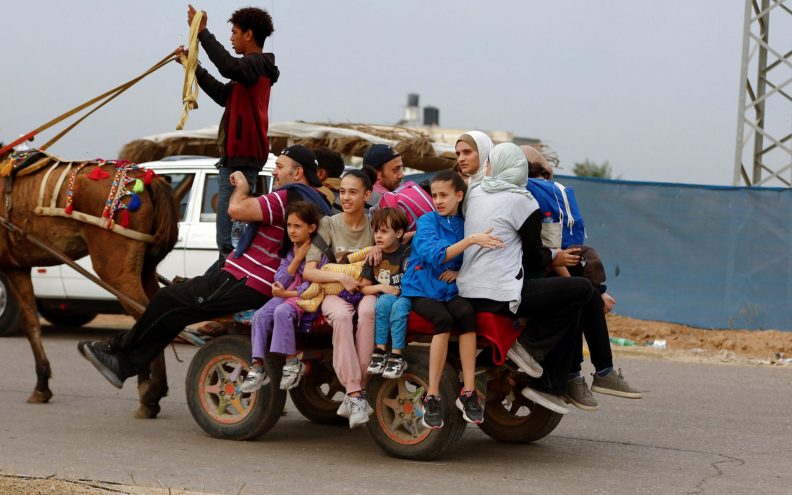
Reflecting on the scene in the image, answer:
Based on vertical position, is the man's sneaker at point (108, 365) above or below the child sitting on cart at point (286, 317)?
below

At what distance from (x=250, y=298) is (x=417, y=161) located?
33.1ft

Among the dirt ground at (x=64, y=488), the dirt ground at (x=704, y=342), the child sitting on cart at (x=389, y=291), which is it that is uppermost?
the child sitting on cart at (x=389, y=291)

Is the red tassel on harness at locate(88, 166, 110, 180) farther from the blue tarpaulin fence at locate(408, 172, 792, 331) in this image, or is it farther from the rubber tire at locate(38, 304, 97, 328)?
the blue tarpaulin fence at locate(408, 172, 792, 331)

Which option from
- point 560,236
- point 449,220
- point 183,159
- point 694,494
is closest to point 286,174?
point 449,220

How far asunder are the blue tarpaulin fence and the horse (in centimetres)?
768

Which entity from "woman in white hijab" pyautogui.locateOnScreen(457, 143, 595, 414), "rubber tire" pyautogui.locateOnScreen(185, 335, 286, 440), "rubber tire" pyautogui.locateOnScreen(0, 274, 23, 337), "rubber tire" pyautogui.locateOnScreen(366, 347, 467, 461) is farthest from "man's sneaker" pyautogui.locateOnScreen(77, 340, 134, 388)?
"rubber tire" pyautogui.locateOnScreen(0, 274, 23, 337)

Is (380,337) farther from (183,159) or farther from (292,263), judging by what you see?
(183,159)

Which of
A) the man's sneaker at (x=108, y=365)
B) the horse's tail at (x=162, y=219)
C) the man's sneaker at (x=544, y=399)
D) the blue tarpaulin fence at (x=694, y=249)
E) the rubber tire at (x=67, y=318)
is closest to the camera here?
the man's sneaker at (x=544, y=399)

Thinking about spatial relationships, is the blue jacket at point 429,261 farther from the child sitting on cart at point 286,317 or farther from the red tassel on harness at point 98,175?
the red tassel on harness at point 98,175

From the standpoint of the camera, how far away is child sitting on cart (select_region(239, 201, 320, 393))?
7.18m

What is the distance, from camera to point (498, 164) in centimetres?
696

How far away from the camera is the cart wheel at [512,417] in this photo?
769 cm

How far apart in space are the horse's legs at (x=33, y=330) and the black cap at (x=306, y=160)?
2.97m

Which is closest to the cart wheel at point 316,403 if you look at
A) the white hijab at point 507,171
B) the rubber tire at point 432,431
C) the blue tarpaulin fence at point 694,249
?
the rubber tire at point 432,431
